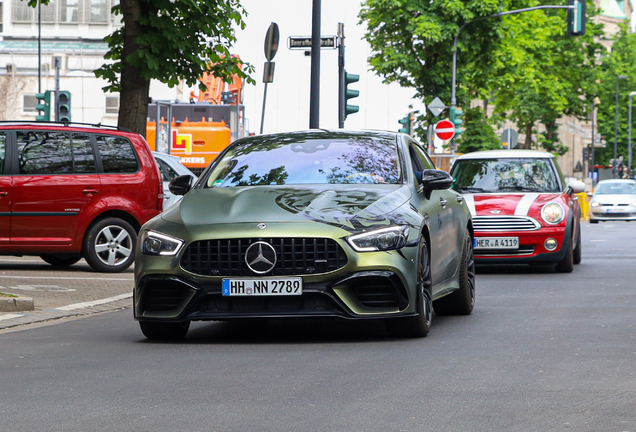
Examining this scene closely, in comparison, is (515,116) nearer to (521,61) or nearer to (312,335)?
(521,61)

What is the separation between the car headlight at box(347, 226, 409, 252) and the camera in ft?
24.7

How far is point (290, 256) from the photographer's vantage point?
7.52m

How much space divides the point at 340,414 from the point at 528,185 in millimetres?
10716

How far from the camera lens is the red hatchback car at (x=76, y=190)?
47.3 feet

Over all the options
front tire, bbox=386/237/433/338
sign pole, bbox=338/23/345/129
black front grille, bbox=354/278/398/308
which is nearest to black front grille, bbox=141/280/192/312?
black front grille, bbox=354/278/398/308

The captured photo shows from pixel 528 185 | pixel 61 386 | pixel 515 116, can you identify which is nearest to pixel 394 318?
pixel 61 386

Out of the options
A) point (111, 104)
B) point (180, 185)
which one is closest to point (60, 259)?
point (180, 185)

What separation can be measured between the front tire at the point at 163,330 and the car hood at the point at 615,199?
103 feet

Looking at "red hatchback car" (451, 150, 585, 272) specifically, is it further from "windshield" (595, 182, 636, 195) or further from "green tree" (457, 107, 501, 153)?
"green tree" (457, 107, 501, 153)

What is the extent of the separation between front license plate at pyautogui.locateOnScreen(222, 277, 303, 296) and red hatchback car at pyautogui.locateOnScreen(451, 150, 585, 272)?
24.3 feet

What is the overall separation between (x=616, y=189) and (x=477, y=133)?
1173 cm

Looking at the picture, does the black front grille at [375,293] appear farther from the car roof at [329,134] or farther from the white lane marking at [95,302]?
the white lane marking at [95,302]

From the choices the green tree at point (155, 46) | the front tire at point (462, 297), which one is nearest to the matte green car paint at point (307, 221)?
the front tire at point (462, 297)

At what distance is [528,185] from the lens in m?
15.5
